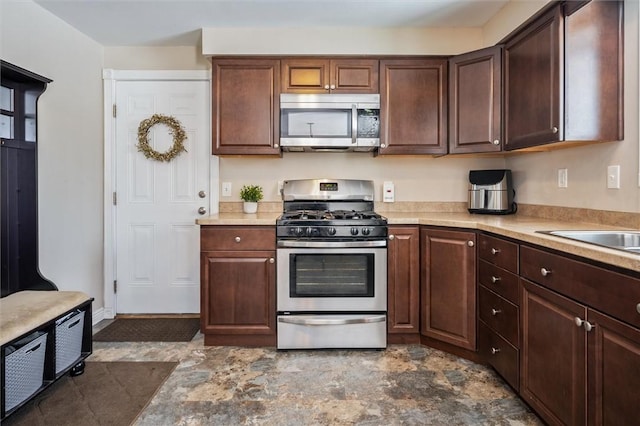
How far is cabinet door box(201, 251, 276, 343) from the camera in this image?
2494 mm

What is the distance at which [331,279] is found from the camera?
8.20ft

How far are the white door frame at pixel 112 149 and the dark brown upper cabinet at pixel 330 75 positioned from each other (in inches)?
32.9

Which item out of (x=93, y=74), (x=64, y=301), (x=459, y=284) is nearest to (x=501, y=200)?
(x=459, y=284)

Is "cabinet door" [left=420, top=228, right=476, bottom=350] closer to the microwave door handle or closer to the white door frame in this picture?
the microwave door handle

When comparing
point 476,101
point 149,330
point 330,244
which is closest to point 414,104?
point 476,101

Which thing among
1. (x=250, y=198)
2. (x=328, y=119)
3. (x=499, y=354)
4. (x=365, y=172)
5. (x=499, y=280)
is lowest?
(x=499, y=354)

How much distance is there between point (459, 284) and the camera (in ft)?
7.58

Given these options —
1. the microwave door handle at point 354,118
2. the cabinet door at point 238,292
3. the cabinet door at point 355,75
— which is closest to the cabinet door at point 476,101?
the cabinet door at point 355,75

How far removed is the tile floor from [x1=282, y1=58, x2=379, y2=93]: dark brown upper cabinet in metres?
1.88

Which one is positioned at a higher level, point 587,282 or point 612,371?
point 587,282

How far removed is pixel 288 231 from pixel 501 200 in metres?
1.55

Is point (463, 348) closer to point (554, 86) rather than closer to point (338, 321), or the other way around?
point (338, 321)

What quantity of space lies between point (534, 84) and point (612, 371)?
1.55 m

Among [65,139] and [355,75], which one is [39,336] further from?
[355,75]
